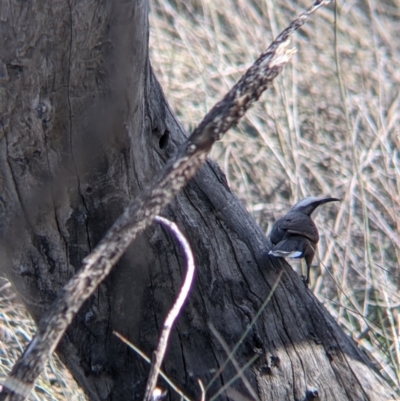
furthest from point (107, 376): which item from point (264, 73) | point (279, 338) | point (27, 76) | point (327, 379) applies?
point (264, 73)

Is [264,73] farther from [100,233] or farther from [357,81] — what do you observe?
[357,81]

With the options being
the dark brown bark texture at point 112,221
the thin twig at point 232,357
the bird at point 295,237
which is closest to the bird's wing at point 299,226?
the bird at point 295,237

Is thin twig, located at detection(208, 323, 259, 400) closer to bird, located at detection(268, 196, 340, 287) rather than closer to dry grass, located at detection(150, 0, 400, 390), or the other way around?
bird, located at detection(268, 196, 340, 287)

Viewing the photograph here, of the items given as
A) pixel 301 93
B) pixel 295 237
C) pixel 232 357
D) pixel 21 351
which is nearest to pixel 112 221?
pixel 232 357

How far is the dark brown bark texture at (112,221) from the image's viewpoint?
180cm

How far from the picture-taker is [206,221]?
2.21 meters

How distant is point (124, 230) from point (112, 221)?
636mm

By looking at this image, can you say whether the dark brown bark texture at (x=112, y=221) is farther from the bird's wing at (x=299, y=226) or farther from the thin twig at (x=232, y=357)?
the bird's wing at (x=299, y=226)

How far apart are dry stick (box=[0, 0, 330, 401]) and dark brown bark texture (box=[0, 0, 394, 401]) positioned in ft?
1.73

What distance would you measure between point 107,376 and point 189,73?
459 centimetres

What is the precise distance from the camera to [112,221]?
2029mm

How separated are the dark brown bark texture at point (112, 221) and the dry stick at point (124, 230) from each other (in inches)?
20.7

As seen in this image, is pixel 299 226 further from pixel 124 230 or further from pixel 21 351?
pixel 21 351

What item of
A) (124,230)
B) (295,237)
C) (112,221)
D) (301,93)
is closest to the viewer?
(124,230)
